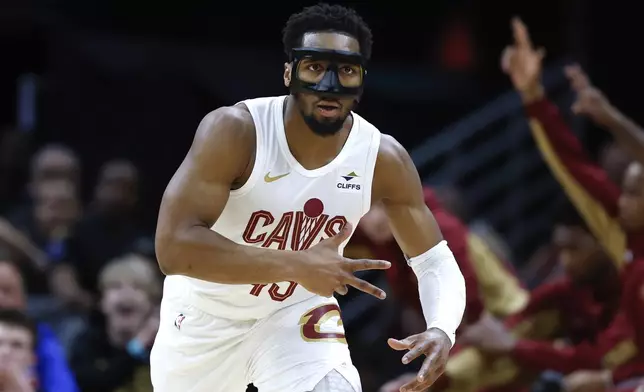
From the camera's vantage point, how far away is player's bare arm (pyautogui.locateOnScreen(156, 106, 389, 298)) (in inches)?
161

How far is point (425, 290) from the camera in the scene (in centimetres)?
474

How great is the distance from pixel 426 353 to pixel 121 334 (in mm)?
3038

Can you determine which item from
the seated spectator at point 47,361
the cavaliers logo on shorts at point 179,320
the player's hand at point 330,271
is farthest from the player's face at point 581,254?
the player's hand at point 330,271

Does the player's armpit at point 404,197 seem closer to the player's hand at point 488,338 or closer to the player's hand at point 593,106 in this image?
the player's hand at point 488,338

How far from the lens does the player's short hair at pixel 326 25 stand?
458 centimetres

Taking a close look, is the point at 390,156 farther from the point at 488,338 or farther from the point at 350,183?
the point at 488,338

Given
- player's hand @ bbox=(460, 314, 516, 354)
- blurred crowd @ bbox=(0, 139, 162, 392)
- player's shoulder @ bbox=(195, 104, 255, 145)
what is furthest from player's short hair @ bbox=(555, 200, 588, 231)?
player's shoulder @ bbox=(195, 104, 255, 145)

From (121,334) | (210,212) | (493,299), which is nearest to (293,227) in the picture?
(210,212)

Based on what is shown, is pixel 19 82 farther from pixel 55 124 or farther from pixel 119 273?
pixel 119 273

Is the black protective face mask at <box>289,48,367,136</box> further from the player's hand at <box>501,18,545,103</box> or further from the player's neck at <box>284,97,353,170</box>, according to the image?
the player's hand at <box>501,18,545,103</box>

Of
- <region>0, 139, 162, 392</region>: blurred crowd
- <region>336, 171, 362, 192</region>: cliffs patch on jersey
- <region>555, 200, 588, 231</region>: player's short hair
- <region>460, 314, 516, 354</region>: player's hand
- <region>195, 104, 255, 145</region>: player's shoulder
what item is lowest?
<region>0, 139, 162, 392</region>: blurred crowd

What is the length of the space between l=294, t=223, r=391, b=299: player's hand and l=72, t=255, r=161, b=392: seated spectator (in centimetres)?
291

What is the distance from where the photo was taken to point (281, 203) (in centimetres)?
455

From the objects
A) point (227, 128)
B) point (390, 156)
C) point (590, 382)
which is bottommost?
point (590, 382)
